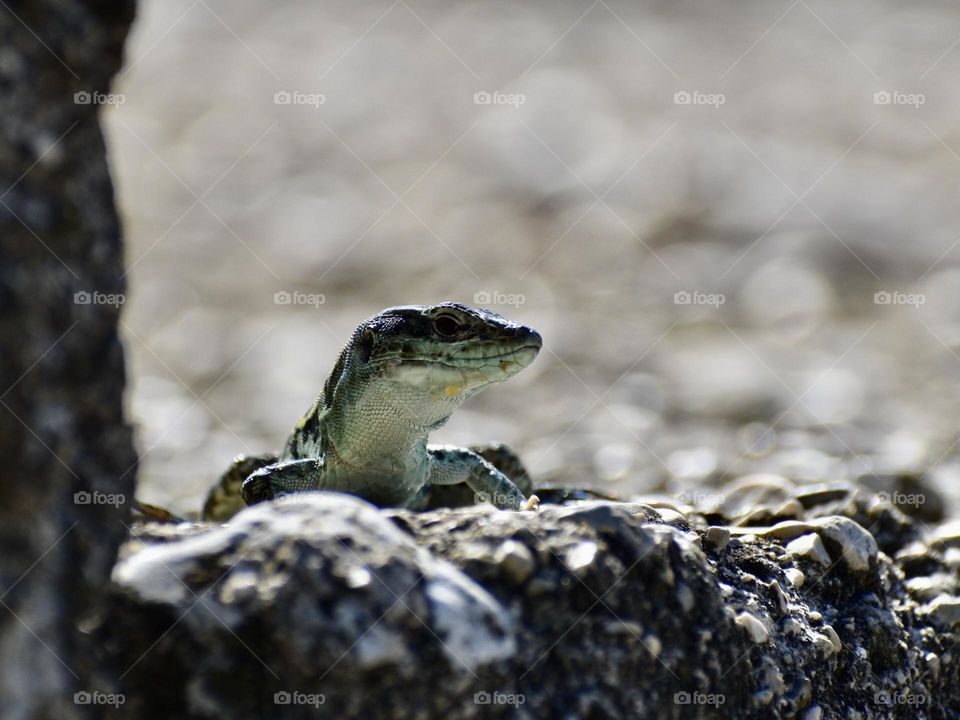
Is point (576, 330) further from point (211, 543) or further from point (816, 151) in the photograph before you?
point (211, 543)
